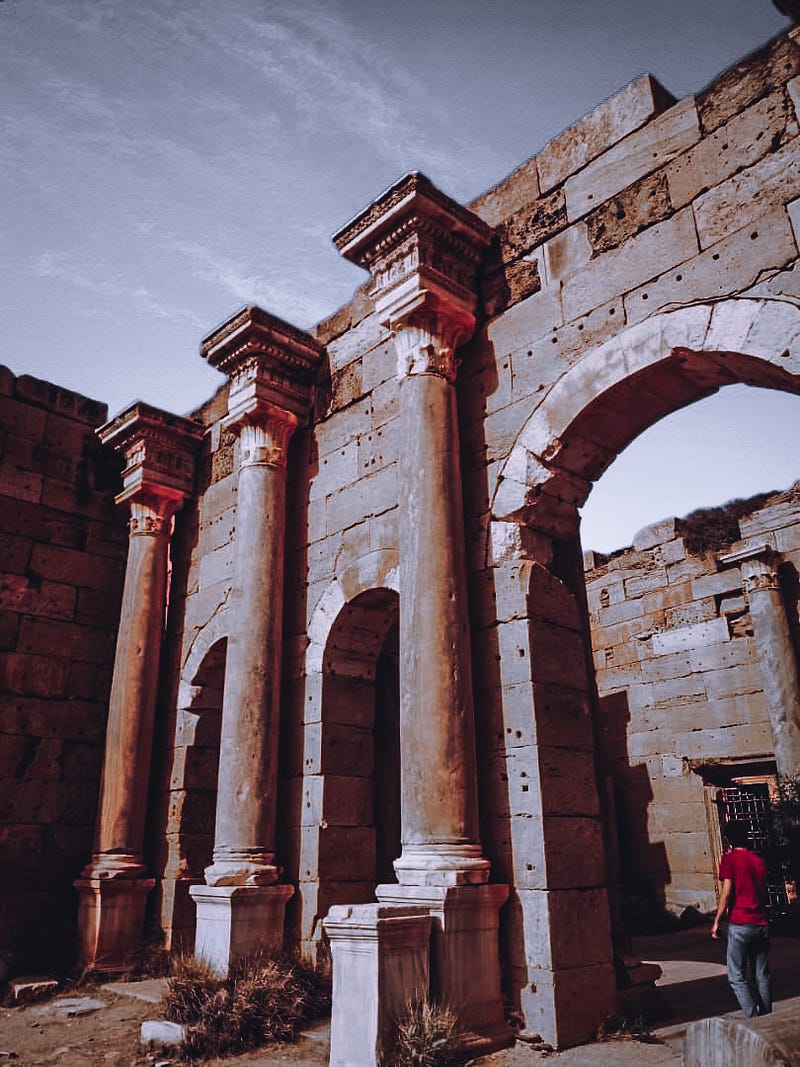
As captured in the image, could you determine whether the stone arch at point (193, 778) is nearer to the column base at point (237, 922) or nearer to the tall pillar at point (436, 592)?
the column base at point (237, 922)

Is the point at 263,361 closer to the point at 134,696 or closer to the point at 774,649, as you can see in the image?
the point at 134,696

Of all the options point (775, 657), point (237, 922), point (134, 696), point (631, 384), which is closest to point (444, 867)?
point (237, 922)

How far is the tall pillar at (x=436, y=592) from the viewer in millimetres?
4312

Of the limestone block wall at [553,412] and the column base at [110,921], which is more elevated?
the limestone block wall at [553,412]

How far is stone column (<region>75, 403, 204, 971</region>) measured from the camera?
714 cm

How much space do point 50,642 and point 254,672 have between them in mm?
3025

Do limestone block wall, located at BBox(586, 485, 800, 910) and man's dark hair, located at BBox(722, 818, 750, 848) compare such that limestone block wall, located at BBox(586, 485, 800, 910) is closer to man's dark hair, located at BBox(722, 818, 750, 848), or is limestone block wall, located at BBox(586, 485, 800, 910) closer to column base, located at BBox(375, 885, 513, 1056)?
man's dark hair, located at BBox(722, 818, 750, 848)

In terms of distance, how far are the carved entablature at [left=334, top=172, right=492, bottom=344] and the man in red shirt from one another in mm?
3955

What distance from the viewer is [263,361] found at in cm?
726

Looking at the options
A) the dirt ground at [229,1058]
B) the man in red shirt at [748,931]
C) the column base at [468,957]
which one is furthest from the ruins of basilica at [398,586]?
the man in red shirt at [748,931]

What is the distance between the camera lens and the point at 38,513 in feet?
28.0

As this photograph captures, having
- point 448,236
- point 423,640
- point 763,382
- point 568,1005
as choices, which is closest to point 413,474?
point 423,640

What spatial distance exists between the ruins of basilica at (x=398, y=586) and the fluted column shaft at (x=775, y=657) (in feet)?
0.18

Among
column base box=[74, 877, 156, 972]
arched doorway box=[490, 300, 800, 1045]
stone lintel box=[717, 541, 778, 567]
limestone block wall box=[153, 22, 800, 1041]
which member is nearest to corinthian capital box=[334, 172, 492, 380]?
limestone block wall box=[153, 22, 800, 1041]
